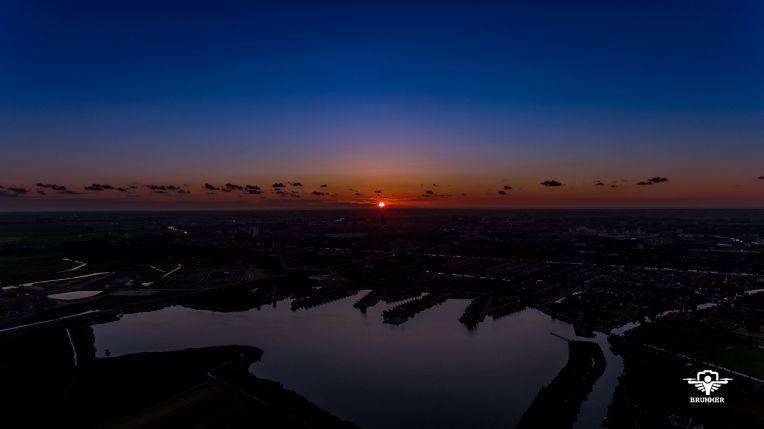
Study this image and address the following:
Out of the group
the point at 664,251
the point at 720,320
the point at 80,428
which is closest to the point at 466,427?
the point at 80,428

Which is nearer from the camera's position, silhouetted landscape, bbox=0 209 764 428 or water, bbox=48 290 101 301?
silhouetted landscape, bbox=0 209 764 428

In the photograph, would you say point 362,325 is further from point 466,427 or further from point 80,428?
point 80,428
